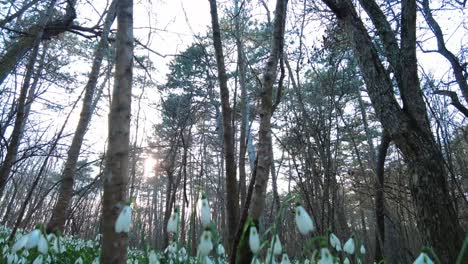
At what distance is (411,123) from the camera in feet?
13.2

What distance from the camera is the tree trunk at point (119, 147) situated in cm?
238

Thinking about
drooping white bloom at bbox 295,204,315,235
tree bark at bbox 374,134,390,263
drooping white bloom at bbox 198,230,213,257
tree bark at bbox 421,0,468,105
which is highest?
tree bark at bbox 421,0,468,105

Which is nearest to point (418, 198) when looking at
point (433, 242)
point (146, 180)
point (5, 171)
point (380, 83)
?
point (433, 242)

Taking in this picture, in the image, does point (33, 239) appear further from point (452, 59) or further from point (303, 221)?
point (452, 59)

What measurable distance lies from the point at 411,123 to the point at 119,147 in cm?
332

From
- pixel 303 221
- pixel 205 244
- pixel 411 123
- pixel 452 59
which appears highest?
pixel 452 59

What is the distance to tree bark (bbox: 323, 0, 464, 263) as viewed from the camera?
3.57 m

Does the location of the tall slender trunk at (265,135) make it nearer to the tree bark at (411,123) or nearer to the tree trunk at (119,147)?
the tree trunk at (119,147)

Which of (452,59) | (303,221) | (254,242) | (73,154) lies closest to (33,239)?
(254,242)

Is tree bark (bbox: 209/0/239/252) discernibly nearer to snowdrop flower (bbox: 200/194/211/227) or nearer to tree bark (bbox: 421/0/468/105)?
snowdrop flower (bbox: 200/194/211/227)

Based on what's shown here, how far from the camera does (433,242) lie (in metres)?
3.56

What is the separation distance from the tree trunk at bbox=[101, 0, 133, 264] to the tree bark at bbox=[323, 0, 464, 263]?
10.2ft

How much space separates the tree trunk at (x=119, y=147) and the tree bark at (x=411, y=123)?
3120 millimetres

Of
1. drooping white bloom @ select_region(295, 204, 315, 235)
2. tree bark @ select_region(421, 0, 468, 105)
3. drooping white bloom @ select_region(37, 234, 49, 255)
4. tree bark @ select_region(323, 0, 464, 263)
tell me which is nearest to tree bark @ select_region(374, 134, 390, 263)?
tree bark @ select_region(323, 0, 464, 263)
